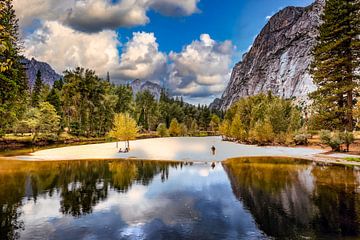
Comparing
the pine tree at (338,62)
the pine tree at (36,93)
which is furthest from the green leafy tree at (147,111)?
the pine tree at (338,62)

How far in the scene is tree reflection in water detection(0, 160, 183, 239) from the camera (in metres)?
16.8

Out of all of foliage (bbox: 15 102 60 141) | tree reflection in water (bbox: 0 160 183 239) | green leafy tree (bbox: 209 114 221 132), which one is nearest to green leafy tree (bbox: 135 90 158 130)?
green leafy tree (bbox: 209 114 221 132)

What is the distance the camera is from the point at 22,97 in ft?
155

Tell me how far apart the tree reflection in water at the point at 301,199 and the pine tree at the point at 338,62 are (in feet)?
68.3

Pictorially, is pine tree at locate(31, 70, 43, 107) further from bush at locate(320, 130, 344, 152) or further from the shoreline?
bush at locate(320, 130, 344, 152)

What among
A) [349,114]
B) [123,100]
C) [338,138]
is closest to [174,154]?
[338,138]

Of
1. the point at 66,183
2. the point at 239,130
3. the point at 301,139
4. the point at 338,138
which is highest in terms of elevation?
the point at 239,130

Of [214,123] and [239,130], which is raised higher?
[214,123]

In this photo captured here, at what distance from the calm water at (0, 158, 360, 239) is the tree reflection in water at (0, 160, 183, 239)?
0.07 metres

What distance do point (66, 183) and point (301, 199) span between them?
19.5m

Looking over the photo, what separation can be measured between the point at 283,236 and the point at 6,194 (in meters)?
19.4

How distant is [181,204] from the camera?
60.0 feet

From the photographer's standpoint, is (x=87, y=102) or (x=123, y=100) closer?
(x=87, y=102)

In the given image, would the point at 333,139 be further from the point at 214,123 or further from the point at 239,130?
the point at 214,123
